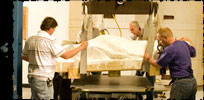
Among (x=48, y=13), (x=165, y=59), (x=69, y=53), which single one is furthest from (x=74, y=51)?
(x=48, y=13)

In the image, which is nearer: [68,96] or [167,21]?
[68,96]

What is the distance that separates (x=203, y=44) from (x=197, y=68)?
68 centimetres

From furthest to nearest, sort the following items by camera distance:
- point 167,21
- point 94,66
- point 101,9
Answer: point 167,21 → point 101,9 → point 94,66

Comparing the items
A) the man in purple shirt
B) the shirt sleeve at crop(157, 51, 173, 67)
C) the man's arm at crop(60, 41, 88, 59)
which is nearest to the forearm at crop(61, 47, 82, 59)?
the man's arm at crop(60, 41, 88, 59)

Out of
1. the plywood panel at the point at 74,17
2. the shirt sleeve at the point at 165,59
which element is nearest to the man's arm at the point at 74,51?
the shirt sleeve at the point at 165,59

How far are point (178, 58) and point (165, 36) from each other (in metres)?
0.33

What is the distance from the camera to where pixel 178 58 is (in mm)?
2934

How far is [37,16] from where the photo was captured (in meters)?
5.81

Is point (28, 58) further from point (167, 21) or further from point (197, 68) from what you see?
point (197, 68)

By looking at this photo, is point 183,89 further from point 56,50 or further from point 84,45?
point 56,50

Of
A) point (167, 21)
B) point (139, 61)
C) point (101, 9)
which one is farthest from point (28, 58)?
point (167, 21)

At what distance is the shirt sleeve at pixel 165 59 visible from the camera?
273cm

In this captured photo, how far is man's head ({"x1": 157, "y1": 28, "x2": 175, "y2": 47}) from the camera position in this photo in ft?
9.82

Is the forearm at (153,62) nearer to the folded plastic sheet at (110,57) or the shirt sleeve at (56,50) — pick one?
the folded plastic sheet at (110,57)
